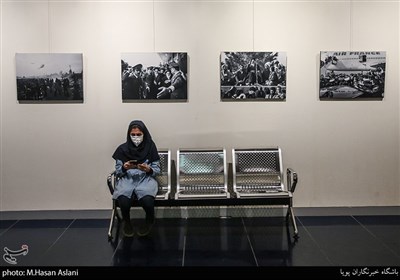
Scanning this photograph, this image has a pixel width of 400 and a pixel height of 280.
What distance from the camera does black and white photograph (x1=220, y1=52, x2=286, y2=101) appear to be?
498 cm

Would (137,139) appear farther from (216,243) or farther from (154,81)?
(216,243)

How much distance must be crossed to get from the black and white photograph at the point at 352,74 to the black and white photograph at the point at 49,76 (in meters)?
3.24

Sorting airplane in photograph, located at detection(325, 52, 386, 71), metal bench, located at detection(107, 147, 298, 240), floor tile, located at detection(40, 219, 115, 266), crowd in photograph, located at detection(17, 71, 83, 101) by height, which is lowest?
floor tile, located at detection(40, 219, 115, 266)

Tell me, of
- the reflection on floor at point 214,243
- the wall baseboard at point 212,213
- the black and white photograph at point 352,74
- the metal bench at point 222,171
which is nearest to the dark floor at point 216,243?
the reflection on floor at point 214,243

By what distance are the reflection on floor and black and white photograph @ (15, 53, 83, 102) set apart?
1644 millimetres

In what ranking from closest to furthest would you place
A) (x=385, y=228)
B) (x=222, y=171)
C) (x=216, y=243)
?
(x=216, y=243), (x=385, y=228), (x=222, y=171)

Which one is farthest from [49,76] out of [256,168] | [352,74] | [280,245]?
[352,74]

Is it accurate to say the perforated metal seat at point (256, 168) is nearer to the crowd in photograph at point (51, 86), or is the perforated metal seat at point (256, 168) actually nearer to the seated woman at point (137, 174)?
the seated woman at point (137, 174)

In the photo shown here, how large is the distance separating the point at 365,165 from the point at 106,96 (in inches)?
143

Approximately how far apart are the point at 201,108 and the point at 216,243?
1861mm

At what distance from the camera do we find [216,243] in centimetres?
404

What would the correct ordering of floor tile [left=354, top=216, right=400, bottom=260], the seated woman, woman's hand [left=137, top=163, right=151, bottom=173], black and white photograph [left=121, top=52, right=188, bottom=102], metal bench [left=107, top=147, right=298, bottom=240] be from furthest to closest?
1. black and white photograph [left=121, top=52, right=188, bottom=102]
2. metal bench [left=107, top=147, right=298, bottom=240]
3. woman's hand [left=137, top=163, right=151, bottom=173]
4. the seated woman
5. floor tile [left=354, top=216, right=400, bottom=260]

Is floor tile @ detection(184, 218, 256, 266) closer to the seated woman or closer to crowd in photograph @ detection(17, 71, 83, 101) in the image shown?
the seated woman

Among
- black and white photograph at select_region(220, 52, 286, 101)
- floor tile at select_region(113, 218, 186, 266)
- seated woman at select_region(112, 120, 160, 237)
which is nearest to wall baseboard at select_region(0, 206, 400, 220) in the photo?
floor tile at select_region(113, 218, 186, 266)
